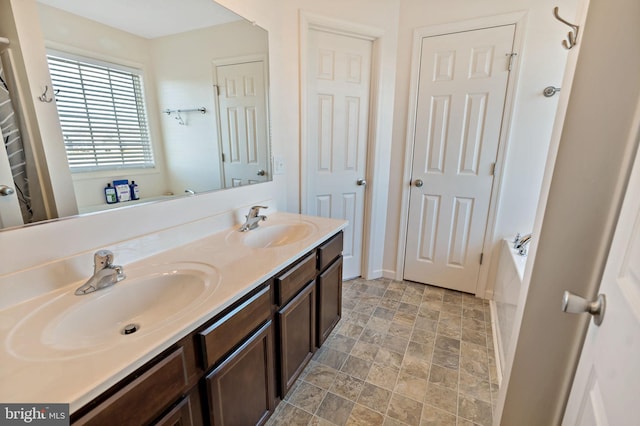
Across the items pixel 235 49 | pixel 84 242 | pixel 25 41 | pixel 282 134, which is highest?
pixel 235 49

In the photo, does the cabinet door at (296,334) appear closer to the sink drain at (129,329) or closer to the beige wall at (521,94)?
the sink drain at (129,329)

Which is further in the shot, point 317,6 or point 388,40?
point 388,40

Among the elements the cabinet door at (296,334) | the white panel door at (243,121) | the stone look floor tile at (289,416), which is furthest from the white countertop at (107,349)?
the stone look floor tile at (289,416)

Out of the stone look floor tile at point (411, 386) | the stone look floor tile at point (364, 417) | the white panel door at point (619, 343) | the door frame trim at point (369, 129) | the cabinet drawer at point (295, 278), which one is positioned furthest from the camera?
the door frame trim at point (369, 129)

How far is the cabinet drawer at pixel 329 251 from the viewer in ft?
5.00

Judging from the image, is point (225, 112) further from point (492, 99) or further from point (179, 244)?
point (492, 99)

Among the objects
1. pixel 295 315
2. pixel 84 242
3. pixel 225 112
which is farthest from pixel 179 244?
pixel 225 112

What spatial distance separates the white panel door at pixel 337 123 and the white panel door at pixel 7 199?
5.41ft

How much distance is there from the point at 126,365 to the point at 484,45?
266 centimetres

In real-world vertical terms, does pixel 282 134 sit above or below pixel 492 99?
below

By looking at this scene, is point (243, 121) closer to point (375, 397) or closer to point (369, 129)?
point (369, 129)

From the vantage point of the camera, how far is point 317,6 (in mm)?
2008

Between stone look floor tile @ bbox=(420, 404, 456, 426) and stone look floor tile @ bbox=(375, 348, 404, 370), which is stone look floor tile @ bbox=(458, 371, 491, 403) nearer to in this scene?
stone look floor tile @ bbox=(420, 404, 456, 426)

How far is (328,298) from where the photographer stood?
1.70 m
